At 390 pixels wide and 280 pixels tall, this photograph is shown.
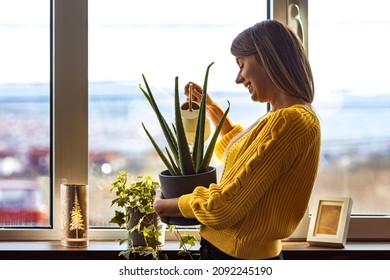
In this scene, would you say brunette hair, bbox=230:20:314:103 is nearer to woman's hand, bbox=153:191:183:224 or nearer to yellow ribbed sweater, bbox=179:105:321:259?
yellow ribbed sweater, bbox=179:105:321:259

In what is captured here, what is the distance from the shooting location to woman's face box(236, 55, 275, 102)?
6.50 ft

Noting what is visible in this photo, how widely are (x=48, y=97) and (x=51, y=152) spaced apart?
0.20 m

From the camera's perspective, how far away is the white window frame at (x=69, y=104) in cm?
266

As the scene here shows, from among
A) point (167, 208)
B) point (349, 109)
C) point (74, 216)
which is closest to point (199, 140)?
point (167, 208)

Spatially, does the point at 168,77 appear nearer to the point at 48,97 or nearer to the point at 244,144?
the point at 48,97

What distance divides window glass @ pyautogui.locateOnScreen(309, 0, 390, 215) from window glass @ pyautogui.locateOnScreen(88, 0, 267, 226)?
1.03 feet

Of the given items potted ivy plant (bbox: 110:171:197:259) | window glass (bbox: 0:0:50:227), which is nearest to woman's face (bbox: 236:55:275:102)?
potted ivy plant (bbox: 110:171:197:259)

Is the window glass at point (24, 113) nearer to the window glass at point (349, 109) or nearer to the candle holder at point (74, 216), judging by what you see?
the candle holder at point (74, 216)

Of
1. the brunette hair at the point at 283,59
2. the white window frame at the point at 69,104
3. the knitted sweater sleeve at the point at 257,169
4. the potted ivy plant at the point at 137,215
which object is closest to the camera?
the knitted sweater sleeve at the point at 257,169

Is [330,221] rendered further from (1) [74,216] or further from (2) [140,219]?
(1) [74,216]

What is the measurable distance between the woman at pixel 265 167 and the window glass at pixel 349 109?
76 cm

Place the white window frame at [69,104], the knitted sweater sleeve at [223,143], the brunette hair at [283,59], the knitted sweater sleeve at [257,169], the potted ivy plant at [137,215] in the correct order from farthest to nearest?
the white window frame at [69,104], the potted ivy plant at [137,215], the knitted sweater sleeve at [223,143], the brunette hair at [283,59], the knitted sweater sleeve at [257,169]

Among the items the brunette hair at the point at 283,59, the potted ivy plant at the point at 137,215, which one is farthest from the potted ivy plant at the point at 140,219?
the brunette hair at the point at 283,59

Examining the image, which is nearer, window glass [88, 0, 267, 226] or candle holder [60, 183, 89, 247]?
candle holder [60, 183, 89, 247]
